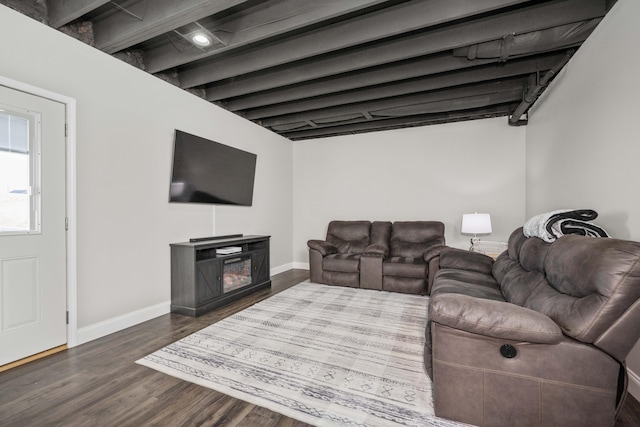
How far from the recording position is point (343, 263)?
4.25 meters

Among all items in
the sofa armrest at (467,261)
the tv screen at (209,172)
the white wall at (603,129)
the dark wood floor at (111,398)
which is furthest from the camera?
the tv screen at (209,172)

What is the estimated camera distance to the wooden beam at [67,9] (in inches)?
82.6

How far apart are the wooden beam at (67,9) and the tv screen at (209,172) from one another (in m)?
1.19

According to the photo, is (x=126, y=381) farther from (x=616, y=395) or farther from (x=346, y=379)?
(x=616, y=395)

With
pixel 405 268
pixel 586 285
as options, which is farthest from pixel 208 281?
pixel 586 285

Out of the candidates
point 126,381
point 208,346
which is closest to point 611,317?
point 208,346

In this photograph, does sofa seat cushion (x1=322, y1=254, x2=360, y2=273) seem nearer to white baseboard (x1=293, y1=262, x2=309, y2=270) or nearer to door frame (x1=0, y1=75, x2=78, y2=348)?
white baseboard (x1=293, y1=262, x2=309, y2=270)

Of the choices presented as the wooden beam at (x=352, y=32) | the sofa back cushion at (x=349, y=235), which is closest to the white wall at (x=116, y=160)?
the wooden beam at (x=352, y=32)

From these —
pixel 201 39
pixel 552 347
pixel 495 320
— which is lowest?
pixel 552 347

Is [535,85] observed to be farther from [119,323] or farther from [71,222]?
[119,323]

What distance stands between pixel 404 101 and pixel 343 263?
2459 millimetres

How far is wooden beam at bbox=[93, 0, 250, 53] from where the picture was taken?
6.86 feet

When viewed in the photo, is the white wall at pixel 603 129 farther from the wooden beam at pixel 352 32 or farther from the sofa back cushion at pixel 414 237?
the sofa back cushion at pixel 414 237

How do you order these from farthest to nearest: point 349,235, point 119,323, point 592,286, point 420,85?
point 349,235 < point 420,85 < point 119,323 < point 592,286
